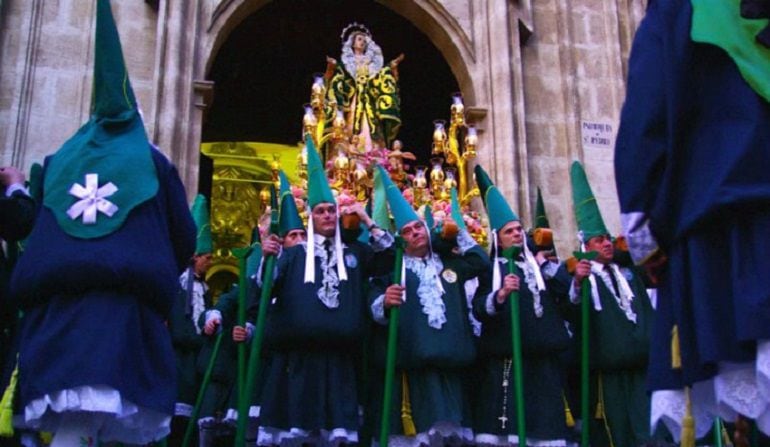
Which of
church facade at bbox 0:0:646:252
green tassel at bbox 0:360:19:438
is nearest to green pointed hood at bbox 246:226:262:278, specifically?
green tassel at bbox 0:360:19:438

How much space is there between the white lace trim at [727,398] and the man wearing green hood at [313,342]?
239cm

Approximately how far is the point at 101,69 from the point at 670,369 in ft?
9.01

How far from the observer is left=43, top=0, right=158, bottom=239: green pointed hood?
3773mm

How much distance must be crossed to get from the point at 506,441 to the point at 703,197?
2.98 metres

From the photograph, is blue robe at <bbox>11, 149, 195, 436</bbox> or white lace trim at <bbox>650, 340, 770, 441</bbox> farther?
blue robe at <bbox>11, 149, 195, 436</bbox>

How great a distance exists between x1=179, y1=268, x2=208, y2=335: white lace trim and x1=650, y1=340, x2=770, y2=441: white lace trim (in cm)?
415

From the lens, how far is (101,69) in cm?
403

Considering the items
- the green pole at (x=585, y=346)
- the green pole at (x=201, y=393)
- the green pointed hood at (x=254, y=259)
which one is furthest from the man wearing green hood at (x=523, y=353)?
the green pole at (x=201, y=393)

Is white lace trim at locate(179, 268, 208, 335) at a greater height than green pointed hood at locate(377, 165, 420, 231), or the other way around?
green pointed hood at locate(377, 165, 420, 231)

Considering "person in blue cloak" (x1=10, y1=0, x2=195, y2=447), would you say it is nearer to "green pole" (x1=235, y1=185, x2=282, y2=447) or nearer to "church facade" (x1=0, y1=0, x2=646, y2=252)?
"green pole" (x1=235, y1=185, x2=282, y2=447)

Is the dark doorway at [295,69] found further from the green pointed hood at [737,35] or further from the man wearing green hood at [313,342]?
the green pointed hood at [737,35]

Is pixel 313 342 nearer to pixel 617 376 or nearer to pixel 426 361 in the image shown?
pixel 426 361

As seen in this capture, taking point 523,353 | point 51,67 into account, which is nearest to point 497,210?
point 523,353

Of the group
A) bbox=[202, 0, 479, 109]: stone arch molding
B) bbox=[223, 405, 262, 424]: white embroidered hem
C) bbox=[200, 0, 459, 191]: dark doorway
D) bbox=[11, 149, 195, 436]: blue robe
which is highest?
bbox=[200, 0, 459, 191]: dark doorway
